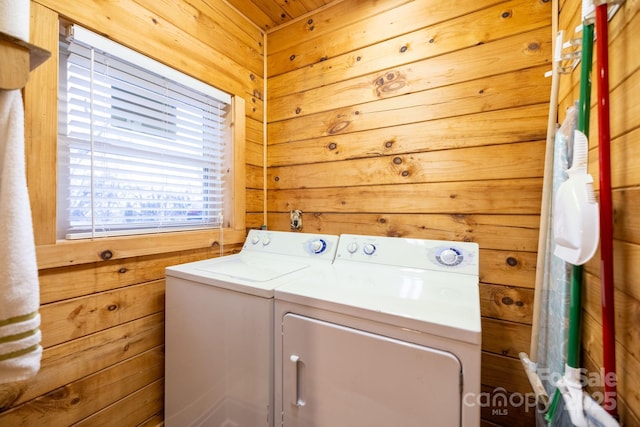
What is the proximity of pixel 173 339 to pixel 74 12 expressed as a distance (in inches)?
56.6

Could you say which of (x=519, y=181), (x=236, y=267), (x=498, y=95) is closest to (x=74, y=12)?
(x=236, y=267)

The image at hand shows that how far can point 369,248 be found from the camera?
1324 millimetres

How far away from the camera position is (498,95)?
1.25 meters

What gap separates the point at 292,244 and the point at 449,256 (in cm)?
83

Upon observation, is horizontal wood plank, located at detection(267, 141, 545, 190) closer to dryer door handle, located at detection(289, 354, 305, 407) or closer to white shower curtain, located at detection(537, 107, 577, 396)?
white shower curtain, located at detection(537, 107, 577, 396)

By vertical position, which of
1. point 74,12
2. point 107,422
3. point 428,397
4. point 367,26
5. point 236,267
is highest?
point 367,26

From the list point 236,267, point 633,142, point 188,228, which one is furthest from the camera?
point 188,228

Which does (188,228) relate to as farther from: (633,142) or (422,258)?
(633,142)

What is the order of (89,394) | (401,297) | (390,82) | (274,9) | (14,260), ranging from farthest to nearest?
(274,9) < (390,82) < (89,394) < (401,297) < (14,260)

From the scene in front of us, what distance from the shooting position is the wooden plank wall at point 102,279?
0.97m

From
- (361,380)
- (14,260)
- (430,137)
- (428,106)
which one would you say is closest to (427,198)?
(430,137)

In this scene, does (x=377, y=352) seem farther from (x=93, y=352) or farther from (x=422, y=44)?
(x=422, y=44)

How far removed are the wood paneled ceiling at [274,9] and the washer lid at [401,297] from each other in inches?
67.5

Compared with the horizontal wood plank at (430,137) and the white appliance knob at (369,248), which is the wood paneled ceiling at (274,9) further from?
the white appliance knob at (369,248)
